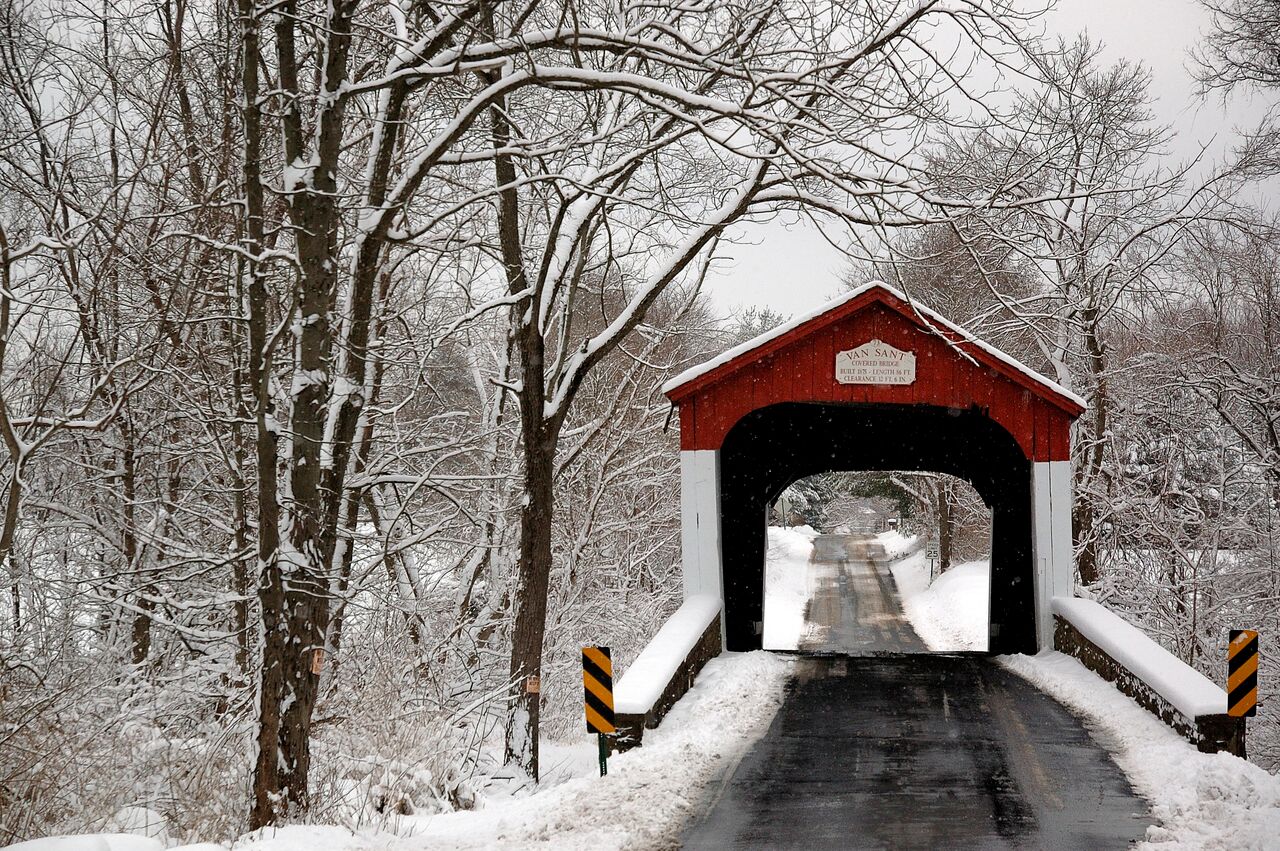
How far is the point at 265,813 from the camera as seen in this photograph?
5738 millimetres

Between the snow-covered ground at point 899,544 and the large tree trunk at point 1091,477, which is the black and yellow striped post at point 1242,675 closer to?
the large tree trunk at point 1091,477

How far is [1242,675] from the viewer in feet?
22.5

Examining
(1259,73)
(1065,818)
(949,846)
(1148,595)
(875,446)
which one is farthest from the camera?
(1148,595)

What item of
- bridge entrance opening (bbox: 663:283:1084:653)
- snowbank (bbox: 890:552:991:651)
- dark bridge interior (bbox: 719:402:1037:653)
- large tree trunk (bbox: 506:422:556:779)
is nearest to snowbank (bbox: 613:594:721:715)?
large tree trunk (bbox: 506:422:556:779)

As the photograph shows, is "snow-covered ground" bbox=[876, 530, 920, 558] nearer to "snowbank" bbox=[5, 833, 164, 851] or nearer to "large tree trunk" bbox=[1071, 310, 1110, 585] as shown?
"large tree trunk" bbox=[1071, 310, 1110, 585]

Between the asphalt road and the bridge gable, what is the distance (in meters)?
2.88

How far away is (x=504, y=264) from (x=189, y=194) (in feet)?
8.42

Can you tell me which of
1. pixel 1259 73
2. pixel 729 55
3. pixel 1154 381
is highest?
pixel 1259 73

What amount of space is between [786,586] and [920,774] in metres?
28.1

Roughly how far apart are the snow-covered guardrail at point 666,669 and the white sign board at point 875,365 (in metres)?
2.94

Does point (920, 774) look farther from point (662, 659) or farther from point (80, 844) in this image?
point (80, 844)

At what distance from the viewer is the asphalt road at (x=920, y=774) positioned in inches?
216

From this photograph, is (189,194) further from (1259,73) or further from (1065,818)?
(1259,73)

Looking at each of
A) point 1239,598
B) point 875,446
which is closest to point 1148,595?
point 1239,598
